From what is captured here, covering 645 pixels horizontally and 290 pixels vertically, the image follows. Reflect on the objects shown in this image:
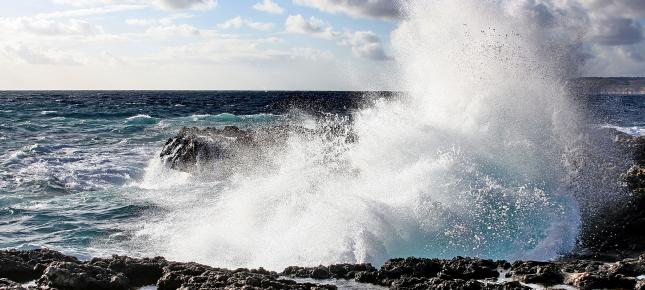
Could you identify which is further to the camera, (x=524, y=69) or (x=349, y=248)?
(x=524, y=69)

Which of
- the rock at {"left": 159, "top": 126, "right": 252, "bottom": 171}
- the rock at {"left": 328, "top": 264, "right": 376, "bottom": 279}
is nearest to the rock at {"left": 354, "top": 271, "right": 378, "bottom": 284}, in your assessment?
the rock at {"left": 328, "top": 264, "right": 376, "bottom": 279}

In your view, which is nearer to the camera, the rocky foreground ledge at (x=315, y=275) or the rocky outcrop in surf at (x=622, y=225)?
the rocky foreground ledge at (x=315, y=275)

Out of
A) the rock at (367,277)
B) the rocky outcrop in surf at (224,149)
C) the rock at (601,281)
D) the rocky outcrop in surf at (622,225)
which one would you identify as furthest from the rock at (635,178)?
the rocky outcrop in surf at (224,149)

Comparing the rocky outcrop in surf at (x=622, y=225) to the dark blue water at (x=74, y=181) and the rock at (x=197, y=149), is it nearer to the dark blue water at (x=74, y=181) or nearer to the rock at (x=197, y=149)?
the dark blue water at (x=74, y=181)

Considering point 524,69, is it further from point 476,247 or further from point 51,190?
point 51,190

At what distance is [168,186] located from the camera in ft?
64.2

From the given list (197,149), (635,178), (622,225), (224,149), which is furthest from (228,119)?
(622,225)

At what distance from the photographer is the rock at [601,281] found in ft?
22.9

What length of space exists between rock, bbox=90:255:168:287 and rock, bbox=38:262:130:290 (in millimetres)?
403

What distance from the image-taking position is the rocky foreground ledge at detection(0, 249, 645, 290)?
6.91m

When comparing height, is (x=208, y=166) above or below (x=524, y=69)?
below

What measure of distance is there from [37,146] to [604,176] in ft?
82.7

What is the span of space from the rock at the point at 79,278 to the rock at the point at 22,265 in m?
0.73

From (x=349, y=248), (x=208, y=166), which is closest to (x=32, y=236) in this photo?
(x=349, y=248)
